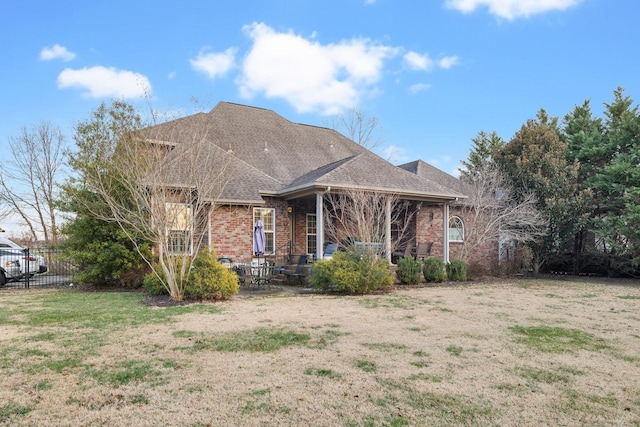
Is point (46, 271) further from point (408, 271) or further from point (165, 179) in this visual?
point (408, 271)

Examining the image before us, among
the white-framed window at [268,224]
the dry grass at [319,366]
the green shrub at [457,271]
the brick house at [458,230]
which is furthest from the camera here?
the brick house at [458,230]

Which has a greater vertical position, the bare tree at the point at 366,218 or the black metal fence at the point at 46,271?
the bare tree at the point at 366,218

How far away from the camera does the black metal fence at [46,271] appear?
15031mm

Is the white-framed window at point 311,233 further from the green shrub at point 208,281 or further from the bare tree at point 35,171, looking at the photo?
the bare tree at point 35,171

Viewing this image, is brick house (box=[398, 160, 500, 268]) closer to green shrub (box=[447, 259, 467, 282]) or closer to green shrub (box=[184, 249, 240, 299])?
green shrub (box=[447, 259, 467, 282])

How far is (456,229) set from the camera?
805 inches

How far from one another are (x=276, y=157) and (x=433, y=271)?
8.80 metres

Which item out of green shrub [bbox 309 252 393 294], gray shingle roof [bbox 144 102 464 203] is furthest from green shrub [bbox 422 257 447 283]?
green shrub [bbox 309 252 393 294]

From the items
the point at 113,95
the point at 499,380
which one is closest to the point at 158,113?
the point at 113,95

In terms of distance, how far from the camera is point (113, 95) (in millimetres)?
14336

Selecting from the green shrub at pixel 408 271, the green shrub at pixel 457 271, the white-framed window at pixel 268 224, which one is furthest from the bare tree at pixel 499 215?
the white-framed window at pixel 268 224

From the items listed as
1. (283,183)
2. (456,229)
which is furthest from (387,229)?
(456,229)

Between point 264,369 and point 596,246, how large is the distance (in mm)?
18097

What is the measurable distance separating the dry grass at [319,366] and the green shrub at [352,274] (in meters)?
2.27
